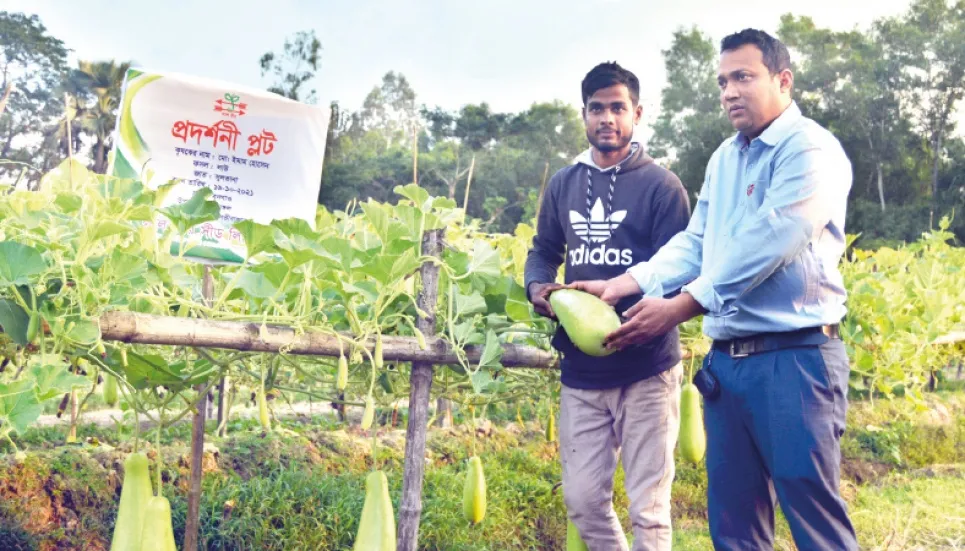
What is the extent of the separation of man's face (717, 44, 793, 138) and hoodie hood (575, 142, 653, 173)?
0.54 metres

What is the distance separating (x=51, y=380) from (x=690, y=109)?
131 feet

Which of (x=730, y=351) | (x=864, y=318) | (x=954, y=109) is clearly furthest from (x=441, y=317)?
(x=954, y=109)

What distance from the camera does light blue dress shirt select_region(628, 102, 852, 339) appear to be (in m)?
2.24

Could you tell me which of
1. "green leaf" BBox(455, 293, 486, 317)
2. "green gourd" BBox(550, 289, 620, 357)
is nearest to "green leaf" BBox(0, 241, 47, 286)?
"green leaf" BBox(455, 293, 486, 317)

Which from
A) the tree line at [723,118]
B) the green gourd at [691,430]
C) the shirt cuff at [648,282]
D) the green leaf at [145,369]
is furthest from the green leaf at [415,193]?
the tree line at [723,118]

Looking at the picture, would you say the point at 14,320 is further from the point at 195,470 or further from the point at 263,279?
the point at 195,470

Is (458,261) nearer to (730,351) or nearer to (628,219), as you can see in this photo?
(628,219)

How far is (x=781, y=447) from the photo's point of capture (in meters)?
2.28

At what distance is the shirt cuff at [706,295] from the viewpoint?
7.52 feet

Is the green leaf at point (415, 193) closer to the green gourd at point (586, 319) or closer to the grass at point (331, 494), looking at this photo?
the green gourd at point (586, 319)

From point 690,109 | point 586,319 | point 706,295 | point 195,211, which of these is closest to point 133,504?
point 195,211

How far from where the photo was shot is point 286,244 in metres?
2.12

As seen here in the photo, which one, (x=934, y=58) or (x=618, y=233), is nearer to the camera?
(x=618, y=233)

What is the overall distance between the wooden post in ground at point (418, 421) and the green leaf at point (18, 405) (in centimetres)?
Result: 111
